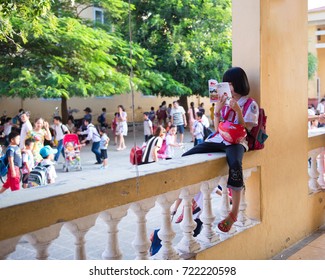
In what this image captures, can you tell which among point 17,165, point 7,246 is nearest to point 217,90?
point 7,246

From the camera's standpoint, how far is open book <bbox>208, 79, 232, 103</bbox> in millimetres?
3146

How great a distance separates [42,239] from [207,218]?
1348 millimetres

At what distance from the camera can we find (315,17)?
26609 mm

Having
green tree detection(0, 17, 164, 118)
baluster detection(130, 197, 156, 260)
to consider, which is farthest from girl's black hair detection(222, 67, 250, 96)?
green tree detection(0, 17, 164, 118)

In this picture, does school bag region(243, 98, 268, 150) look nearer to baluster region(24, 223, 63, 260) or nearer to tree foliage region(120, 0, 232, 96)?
baluster region(24, 223, 63, 260)

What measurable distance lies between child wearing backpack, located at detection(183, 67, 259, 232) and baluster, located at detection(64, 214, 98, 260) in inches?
45.8

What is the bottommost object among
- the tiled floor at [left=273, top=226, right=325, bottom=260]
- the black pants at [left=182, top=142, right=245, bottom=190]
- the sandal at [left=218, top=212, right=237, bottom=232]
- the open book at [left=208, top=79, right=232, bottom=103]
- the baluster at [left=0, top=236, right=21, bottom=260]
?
the tiled floor at [left=273, top=226, right=325, bottom=260]

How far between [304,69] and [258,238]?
1581mm

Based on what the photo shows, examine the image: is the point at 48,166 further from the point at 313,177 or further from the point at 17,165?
the point at 313,177

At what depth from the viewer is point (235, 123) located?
10.4 ft

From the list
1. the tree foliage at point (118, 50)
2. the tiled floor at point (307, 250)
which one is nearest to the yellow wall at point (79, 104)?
the tree foliage at point (118, 50)

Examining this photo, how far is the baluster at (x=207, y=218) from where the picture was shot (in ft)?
10.0
